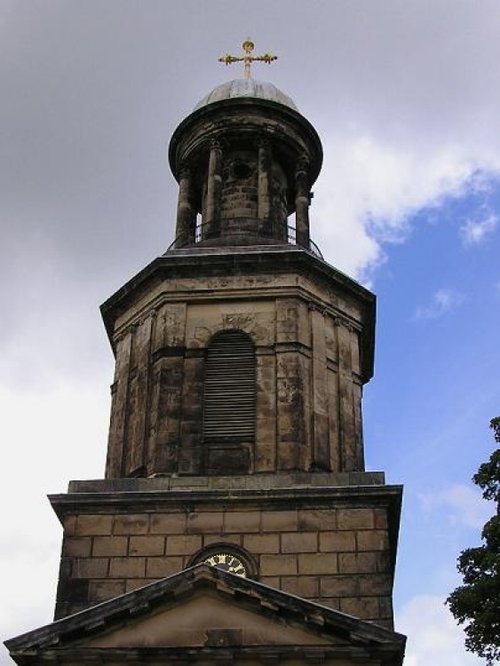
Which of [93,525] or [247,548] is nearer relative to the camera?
[247,548]

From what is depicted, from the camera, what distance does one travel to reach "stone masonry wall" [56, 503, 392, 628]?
20.6 metres

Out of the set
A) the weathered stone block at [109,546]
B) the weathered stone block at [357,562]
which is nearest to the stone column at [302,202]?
the weathered stone block at [357,562]

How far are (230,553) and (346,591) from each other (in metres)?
2.10

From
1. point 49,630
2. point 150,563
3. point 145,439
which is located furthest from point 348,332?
point 49,630

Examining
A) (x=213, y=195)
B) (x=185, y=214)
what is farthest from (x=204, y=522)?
(x=185, y=214)

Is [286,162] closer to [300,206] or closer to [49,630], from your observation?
[300,206]

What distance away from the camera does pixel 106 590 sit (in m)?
20.8

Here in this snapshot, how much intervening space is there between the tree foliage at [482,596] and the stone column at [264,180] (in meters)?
8.24

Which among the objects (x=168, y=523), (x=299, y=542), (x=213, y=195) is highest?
(x=213, y=195)

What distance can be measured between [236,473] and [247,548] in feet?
5.13

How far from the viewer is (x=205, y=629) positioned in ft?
62.0

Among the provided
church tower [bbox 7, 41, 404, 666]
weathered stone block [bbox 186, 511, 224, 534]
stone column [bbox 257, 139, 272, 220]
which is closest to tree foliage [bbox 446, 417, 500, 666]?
church tower [bbox 7, 41, 404, 666]

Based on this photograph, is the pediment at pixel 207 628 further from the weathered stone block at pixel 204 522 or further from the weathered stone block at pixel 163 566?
the weathered stone block at pixel 204 522

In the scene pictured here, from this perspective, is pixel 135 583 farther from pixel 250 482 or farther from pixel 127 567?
pixel 250 482
